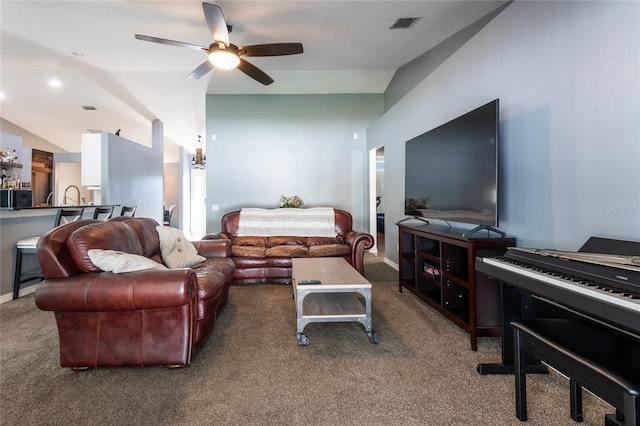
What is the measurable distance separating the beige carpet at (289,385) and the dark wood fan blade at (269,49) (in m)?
2.62

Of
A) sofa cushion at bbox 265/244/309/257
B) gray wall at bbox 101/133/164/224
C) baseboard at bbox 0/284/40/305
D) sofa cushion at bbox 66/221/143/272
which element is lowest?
baseboard at bbox 0/284/40/305

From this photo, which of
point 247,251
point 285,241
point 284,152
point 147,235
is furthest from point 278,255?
point 284,152

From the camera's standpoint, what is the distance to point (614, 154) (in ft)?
5.07

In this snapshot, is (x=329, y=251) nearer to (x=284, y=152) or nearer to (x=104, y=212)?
(x=284, y=152)

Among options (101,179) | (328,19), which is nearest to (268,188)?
(101,179)

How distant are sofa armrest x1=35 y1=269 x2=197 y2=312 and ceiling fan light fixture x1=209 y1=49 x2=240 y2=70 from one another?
88.8 inches

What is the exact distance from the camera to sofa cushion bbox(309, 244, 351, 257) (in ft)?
12.1

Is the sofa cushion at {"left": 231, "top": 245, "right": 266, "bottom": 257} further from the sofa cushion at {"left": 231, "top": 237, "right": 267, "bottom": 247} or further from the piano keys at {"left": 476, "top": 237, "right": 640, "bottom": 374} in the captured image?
the piano keys at {"left": 476, "top": 237, "right": 640, "bottom": 374}

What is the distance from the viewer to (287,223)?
174 inches

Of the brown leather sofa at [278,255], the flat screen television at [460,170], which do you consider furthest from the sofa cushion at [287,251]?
the flat screen television at [460,170]

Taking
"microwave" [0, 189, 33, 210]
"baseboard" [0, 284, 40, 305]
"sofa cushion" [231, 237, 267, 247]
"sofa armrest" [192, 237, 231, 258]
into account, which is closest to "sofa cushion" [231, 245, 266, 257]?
"sofa cushion" [231, 237, 267, 247]

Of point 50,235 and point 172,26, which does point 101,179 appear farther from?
point 50,235

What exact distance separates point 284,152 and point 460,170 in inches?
142

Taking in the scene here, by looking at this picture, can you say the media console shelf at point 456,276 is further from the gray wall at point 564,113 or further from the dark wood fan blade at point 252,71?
the dark wood fan blade at point 252,71
